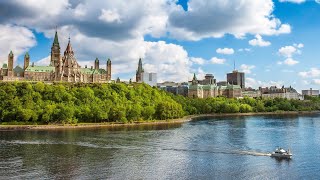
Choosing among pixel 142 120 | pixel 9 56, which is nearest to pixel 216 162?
pixel 142 120

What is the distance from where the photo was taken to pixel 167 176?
40.4 m

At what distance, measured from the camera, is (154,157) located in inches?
1999

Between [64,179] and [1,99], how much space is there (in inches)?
2901

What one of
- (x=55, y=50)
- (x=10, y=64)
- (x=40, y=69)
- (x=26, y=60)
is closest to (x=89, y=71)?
(x=55, y=50)

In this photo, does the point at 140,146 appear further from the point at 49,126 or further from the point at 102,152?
the point at 49,126

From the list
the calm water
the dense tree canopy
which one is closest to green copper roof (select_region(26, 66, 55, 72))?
the dense tree canopy

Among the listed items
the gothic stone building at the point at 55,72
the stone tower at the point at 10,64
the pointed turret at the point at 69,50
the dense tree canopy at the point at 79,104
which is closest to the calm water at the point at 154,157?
the dense tree canopy at the point at 79,104

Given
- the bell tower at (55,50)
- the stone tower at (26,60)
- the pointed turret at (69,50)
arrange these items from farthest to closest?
the bell tower at (55,50)
the stone tower at (26,60)
the pointed turret at (69,50)

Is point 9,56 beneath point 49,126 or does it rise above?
above

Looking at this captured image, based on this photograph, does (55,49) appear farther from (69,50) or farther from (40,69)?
(69,50)

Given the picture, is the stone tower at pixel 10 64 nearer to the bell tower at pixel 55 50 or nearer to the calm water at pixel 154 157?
the bell tower at pixel 55 50

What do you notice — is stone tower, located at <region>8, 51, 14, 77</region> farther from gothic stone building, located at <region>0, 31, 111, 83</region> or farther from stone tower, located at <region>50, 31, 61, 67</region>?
stone tower, located at <region>50, 31, 61, 67</region>

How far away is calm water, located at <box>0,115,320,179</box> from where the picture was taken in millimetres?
41469

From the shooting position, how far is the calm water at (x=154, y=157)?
136ft
